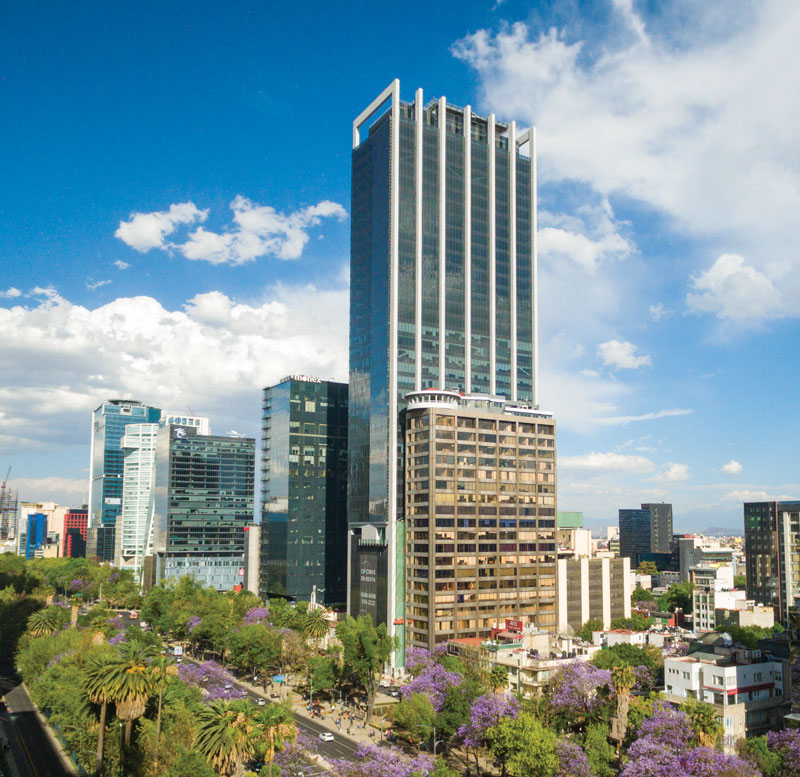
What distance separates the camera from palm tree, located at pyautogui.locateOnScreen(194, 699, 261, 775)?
3536 inches

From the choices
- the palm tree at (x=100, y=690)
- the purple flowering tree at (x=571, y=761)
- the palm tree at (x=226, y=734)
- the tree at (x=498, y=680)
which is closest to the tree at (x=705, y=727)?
the purple flowering tree at (x=571, y=761)

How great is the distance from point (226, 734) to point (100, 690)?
20232 millimetres

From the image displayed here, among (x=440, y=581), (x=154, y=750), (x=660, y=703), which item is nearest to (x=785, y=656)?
(x=660, y=703)

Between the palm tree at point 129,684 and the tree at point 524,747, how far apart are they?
157ft

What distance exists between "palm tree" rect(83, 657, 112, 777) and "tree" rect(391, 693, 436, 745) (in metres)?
45.2

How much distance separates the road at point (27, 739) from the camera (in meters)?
125

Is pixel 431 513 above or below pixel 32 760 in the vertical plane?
above

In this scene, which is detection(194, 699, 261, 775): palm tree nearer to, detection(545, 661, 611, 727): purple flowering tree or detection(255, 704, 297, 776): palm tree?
detection(255, 704, 297, 776): palm tree

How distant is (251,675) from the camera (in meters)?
191

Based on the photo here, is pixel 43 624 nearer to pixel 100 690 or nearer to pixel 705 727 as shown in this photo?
pixel 100 690

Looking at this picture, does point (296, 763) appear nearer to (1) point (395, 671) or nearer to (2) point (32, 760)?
(2) point (32, 760)

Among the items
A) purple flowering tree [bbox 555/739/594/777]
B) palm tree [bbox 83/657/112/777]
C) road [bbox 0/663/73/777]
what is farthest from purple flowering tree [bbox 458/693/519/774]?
road [bbox 0/663/73/777]

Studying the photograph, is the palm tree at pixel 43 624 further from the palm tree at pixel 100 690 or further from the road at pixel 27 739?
the palm tree at pixel 100 690

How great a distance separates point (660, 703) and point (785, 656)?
3299 cm
